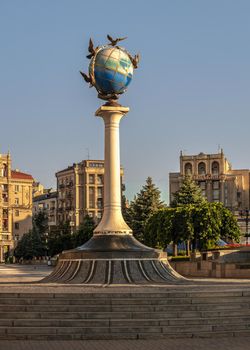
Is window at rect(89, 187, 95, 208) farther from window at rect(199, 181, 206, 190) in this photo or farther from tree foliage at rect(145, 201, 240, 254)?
tree foliage at rect(145, 201, 240, 254)

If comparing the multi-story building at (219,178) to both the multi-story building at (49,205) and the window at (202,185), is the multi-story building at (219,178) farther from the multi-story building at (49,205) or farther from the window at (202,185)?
the multi-story building at (49,205)

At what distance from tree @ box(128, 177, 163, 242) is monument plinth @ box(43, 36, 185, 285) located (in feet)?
119

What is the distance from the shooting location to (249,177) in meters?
135

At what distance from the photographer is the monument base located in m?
24.9

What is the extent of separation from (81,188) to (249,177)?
3122cm

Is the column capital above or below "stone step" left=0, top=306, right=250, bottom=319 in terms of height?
above

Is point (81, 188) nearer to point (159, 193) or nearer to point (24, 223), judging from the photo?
point (24, 223)

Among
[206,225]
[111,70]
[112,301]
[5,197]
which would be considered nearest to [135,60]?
[111,70]

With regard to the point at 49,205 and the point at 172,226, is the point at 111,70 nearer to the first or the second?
the point at 172,226

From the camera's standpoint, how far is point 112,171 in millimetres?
27312

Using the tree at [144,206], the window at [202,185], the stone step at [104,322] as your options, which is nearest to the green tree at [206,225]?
the tree at [144,206]

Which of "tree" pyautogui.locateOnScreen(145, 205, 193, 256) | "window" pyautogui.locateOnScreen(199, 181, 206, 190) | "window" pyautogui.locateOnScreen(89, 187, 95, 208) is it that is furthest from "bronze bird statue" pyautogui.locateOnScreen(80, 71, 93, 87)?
"window" pyautogui.locateOnScreen(199, 181, 206, 190)

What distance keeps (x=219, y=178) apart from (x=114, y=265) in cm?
11110

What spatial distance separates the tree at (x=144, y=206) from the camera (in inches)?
2517
